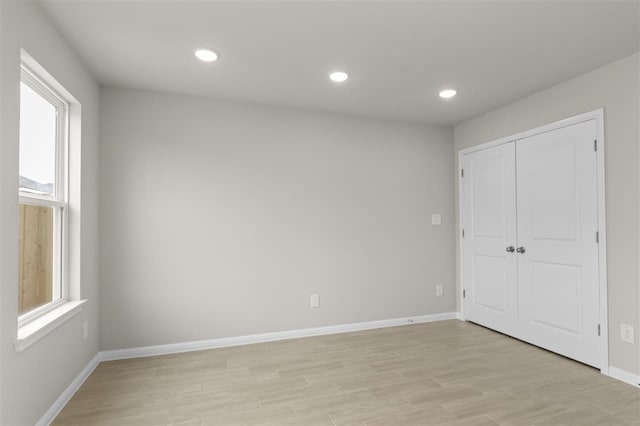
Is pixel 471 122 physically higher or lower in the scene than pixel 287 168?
higher

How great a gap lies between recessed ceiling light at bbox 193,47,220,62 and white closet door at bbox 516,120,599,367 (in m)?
3.08

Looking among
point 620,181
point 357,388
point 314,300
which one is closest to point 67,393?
point 357,388

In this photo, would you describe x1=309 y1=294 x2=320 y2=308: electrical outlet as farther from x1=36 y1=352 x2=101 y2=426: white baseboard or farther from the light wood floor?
x1=36 y1=352 x2=101 y2=426: white baseboard

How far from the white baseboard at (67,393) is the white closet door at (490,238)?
13.2 ft

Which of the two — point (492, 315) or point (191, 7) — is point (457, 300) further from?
point (191, 7)

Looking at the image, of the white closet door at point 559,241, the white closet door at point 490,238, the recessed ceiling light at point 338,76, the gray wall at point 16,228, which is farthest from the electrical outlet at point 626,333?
the gray wall at point 16,228

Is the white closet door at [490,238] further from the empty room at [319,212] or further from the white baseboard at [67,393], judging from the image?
the white baseboard at [67,393]

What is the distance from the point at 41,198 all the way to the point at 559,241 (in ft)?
13.7

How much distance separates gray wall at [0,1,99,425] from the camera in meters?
1.73

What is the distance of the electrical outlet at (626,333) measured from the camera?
272 cm

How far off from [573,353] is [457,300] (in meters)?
1.52

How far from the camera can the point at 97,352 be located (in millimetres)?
3170

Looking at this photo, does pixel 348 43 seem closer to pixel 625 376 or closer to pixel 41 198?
pixel 41 198

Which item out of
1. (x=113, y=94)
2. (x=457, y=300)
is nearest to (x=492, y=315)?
(x=457, y=300)
